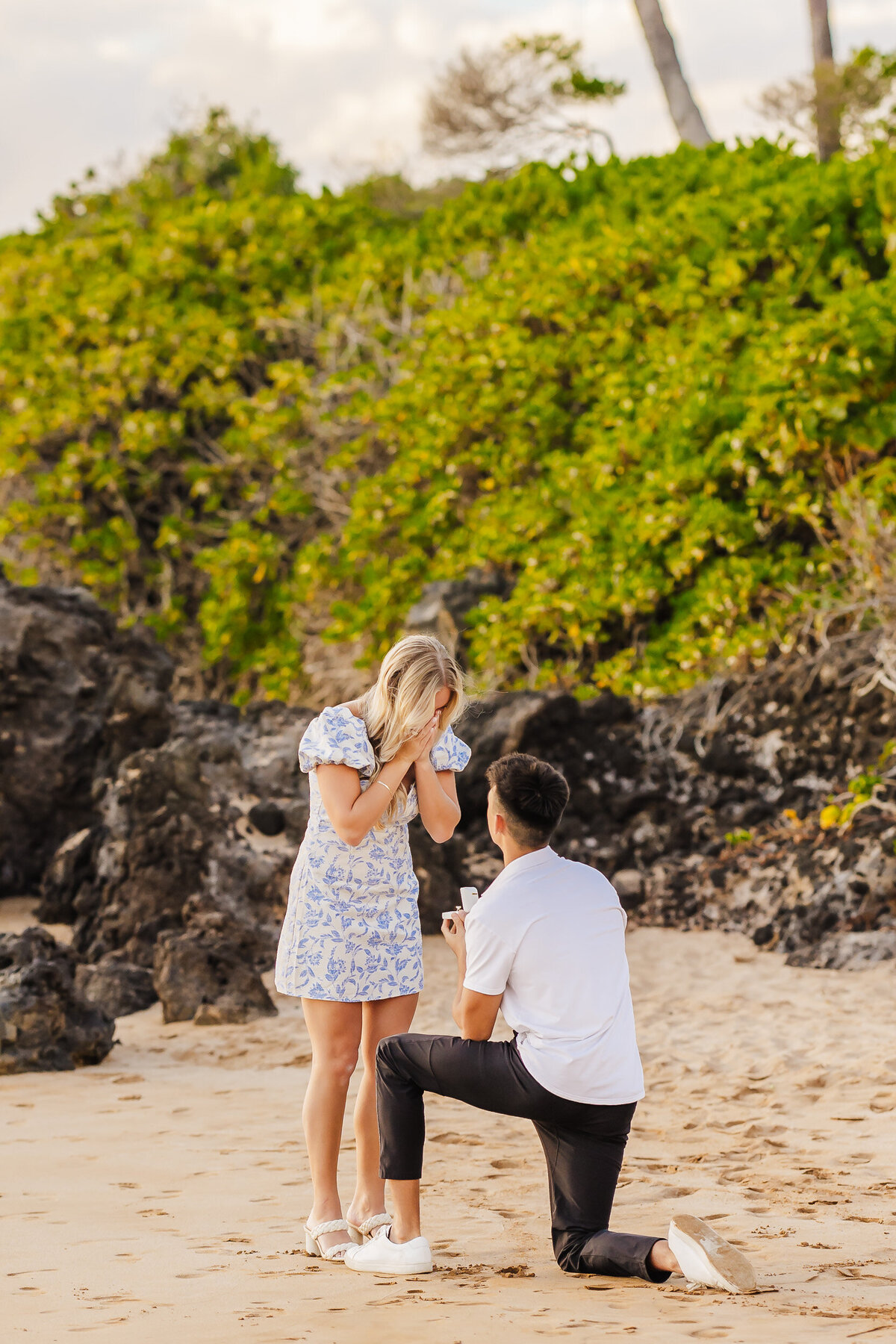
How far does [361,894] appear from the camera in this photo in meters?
3.36

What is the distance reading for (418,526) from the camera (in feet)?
35.5

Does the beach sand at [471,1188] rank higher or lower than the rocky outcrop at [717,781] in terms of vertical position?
lower

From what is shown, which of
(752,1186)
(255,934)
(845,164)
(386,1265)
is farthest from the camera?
(845,164)

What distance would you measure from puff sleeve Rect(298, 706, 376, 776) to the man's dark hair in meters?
0.35

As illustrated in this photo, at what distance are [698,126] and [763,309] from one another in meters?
4.25

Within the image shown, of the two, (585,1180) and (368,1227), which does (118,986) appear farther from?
(585,1180)

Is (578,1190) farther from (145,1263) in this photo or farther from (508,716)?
(508,716)

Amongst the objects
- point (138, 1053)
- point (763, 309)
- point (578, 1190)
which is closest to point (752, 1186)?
point (578, 1190)

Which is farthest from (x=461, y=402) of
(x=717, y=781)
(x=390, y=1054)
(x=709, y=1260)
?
(x=709, y=1260)

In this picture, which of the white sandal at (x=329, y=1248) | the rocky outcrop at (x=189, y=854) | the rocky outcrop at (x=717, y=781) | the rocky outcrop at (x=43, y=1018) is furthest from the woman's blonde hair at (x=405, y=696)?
the rocky outcrop at (x=717, y=781)

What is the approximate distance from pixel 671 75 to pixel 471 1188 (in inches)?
462

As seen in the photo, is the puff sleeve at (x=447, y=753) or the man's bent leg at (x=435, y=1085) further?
the puff sleeve at (x=447, y=753)

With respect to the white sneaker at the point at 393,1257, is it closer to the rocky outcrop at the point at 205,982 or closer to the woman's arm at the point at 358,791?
the woman's arm at the point at 358,791

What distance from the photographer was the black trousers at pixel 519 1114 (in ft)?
10.1
